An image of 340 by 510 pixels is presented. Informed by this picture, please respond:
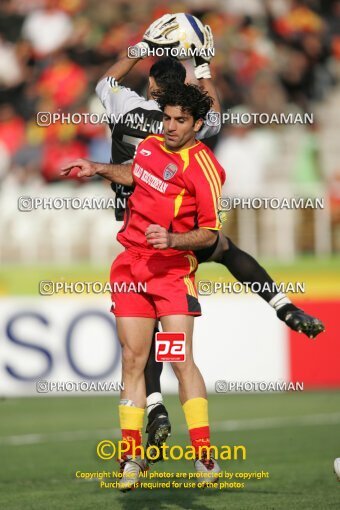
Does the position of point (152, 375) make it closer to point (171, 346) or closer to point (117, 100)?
point (171, 346)

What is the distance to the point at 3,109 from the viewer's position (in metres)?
17.5

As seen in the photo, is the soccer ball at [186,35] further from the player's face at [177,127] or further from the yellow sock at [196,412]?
the yellow sock at [196,412]

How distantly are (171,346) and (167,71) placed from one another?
171 cm

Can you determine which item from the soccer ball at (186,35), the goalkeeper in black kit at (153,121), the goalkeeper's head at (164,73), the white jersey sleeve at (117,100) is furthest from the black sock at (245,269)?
the soccer ball at (186,35)

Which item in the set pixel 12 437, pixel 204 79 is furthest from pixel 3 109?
pixel 204 79

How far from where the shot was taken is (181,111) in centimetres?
683

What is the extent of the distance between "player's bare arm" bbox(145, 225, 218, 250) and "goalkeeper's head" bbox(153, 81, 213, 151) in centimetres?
53

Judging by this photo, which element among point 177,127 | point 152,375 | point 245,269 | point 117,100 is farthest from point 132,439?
point 117,100

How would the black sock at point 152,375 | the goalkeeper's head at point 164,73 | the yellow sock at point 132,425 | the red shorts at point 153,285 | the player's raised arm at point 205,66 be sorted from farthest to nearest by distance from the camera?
the black sock at point 152,375 < the player's raised arm at point 205,66 < the goalkeeper's head at point 164,73 < the yellow sock at point 132,425 < the red shorts at point 153,285

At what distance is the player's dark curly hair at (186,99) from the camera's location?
6.85m

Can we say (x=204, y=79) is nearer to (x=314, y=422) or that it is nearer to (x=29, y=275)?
(x=314, y=422)

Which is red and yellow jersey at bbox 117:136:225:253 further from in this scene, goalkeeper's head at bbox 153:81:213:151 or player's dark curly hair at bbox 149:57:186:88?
player's dark curly hair at bbox 149:57:186:88

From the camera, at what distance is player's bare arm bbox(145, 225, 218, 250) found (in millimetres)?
6500

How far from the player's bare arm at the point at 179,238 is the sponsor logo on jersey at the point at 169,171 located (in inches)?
13.5
